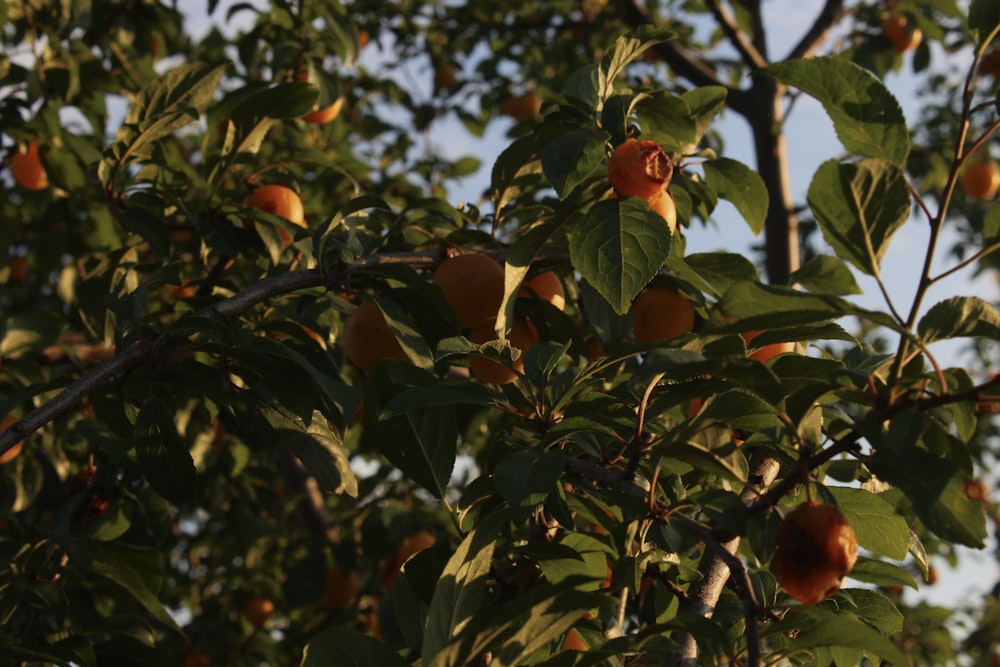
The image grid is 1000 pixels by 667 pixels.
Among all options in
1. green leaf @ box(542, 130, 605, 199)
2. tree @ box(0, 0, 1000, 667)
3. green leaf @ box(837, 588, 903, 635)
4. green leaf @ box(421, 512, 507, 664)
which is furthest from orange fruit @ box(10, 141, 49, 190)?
green leaf @ box(837, 588, 903, 635)

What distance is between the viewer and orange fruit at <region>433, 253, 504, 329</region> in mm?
1292

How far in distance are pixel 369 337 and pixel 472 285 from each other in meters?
0.18

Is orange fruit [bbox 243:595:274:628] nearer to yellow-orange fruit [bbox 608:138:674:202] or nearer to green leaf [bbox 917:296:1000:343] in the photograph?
yellow-orange fruit [bbox 608:138:674:202]

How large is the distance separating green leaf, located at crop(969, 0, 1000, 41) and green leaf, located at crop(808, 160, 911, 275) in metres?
0.18

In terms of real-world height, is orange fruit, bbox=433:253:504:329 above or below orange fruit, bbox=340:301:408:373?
above

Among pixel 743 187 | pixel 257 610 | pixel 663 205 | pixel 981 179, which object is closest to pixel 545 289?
pixel 663 205

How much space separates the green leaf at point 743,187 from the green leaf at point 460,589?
657 mm

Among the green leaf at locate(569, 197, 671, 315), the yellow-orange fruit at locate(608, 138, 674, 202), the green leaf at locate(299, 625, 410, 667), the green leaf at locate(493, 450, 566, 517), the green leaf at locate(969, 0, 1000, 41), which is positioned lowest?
the green leaf at locate(299, 625, 410, 667)

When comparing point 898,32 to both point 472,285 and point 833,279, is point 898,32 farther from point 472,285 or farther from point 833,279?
point 833,279

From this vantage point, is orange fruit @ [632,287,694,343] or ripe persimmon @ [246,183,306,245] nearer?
orange fruit @ [632,287,694,343]

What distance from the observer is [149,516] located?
5.67 feet

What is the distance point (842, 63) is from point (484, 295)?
1.89ft

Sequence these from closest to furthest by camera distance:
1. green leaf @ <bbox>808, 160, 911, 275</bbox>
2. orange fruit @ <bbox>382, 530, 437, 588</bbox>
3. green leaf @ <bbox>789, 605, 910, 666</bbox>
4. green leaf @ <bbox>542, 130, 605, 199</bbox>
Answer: green leaf @ <bbox>789, 605, 910, 666</bbox>, green leaf @ <bbox>808, 160, 911, 275</bbox>, green leaf @ <bbox>542, 130, 605, 199</bbox>, orange fruit @ <bbox>382, 530, 437, 588</bbox>

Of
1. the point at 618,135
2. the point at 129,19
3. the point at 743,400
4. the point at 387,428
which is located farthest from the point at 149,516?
the point at 129,19
